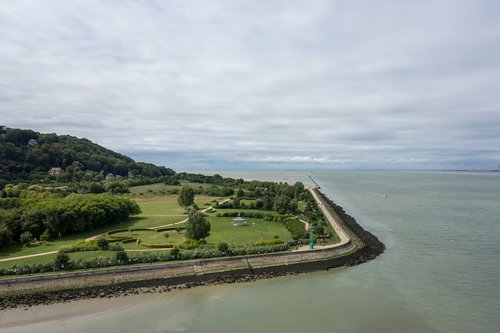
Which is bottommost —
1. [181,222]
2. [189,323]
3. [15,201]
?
[189,323]

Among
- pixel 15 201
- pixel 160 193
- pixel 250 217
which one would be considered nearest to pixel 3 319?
pixel 15 201

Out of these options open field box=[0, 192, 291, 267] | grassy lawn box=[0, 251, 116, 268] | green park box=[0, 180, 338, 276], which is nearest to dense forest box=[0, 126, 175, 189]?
green park box=[0, 180, 338, 276]

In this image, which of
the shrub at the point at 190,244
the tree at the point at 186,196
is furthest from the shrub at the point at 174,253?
the tree at the point at 186,196

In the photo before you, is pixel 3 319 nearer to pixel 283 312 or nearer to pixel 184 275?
pixel 184 275

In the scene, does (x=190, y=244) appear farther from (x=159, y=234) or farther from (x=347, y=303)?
(x=347, y=303)

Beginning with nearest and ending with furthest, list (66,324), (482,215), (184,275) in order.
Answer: (66,324)
(184,275)
(482,215)

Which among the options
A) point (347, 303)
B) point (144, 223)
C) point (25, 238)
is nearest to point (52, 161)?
point (144, 223)

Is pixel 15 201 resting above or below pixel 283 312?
above

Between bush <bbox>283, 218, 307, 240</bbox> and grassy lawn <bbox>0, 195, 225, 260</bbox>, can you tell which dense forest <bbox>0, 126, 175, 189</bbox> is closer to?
grassy lawn <bbox>0, 195, 225, 260</bbox>

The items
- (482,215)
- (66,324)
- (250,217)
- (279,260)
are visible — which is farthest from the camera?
(482,215)
